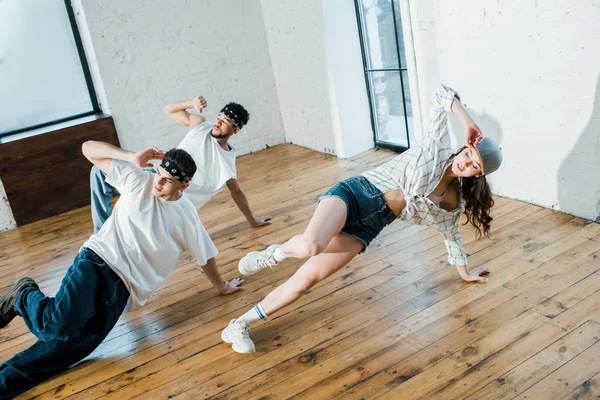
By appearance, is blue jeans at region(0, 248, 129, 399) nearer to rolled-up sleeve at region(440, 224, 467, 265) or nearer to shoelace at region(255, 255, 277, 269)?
shoelace at region(255, 255, 277, 269)

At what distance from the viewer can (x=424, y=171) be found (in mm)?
2438

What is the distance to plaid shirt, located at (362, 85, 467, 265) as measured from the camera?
96.4 inches

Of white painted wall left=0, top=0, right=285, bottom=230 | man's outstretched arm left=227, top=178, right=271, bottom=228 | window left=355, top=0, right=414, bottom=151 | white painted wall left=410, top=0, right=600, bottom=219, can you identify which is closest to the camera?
white painted wall left=410, top=0, right=600, bottom=219

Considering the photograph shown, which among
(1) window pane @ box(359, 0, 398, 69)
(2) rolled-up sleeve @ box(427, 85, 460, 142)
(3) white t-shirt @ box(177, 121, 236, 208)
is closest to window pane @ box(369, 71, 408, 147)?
(1) window pane @ box(359, 0, 398, 69)

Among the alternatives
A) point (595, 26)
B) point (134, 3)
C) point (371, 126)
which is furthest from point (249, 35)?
point (595, 26)

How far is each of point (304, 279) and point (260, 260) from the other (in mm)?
296

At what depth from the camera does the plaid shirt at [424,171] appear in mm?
2449

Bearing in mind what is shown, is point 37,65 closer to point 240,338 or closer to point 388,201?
point 240,338

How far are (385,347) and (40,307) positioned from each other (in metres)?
1.56

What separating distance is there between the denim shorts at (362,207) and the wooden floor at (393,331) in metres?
0.46

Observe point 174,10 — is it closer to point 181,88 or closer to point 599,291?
point 181,88

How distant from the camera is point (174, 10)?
224 inches

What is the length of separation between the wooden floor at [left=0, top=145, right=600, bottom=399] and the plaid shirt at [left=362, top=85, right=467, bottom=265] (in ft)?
1.58

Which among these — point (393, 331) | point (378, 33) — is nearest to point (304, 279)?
point (393, 331)
